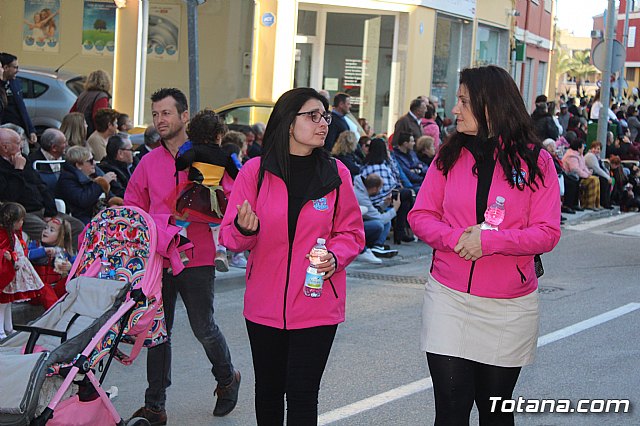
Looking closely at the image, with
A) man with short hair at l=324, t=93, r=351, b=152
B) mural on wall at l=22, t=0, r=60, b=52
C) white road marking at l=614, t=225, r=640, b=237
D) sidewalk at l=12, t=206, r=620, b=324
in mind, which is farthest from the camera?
mural on wall at l=22, t=0, r=60, b=52

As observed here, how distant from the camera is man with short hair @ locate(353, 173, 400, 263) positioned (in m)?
13.6

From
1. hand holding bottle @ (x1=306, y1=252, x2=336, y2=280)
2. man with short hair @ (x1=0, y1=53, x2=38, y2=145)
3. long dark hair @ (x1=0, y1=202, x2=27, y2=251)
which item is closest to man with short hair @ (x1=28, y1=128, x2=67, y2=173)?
man with short hair @ (x1=0, y1=53, x2=38, y2=145)

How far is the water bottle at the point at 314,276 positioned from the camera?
15.4 ft

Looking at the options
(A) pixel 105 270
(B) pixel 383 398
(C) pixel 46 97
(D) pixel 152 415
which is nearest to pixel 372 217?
(B) pixel 383 398

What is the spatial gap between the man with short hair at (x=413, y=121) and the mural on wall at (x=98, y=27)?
793cm

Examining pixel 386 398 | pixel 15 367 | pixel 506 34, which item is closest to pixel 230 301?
pixel 386 398

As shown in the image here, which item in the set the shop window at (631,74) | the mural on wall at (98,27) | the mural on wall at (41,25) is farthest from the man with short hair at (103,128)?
the shop window at (631,74)

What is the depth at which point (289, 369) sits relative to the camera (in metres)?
4.79

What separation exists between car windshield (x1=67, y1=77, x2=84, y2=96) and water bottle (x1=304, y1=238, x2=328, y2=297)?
14.5 meters

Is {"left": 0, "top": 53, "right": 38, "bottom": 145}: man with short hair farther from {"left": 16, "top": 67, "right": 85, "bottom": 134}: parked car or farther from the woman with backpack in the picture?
{"left": 16, "top": 67, "right": 85, "bottom": 134}: parked car

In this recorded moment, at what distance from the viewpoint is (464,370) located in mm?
4613

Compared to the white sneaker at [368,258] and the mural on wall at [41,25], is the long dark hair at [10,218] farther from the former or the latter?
the mural on wall at [41,25]

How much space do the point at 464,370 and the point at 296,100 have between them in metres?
1.47

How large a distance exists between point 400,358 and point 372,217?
18.1 feet
